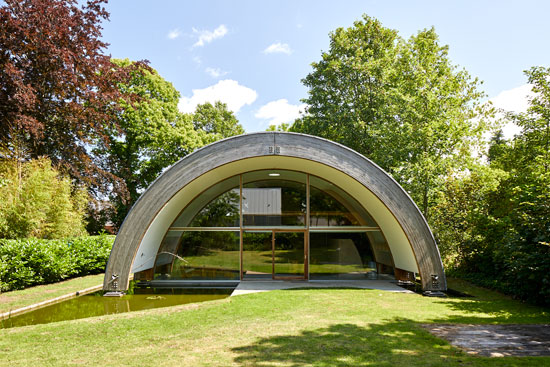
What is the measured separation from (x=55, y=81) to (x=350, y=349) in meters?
13.7

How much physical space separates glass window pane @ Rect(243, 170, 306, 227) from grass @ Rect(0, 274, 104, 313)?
17.6 feet

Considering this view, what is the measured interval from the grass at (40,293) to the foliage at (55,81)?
15.9 ft

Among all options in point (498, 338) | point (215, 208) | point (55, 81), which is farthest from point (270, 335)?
point (55, 81)

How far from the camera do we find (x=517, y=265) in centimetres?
775

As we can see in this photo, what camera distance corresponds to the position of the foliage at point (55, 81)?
37.7 feet

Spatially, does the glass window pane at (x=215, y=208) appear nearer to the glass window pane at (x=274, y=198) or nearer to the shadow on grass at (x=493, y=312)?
the glass window pane at (x=274, y=198)

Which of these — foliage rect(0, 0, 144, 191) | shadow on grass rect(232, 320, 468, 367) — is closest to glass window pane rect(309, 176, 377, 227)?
shadow on grass rect(232, 320, 468, 367)

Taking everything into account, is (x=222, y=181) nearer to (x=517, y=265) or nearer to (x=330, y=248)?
(x=330, y=248)

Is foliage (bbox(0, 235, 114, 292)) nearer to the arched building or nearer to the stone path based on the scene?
the arched building

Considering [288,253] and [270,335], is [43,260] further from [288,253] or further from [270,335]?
[270,335]

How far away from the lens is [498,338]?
5312mm

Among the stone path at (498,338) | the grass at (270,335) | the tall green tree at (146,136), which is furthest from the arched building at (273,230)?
the tall green tree at (146,136)

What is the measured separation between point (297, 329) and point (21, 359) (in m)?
3.95

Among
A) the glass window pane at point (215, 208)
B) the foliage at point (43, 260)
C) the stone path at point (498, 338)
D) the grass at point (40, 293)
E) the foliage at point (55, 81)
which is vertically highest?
the foliage at point (55, 81)
